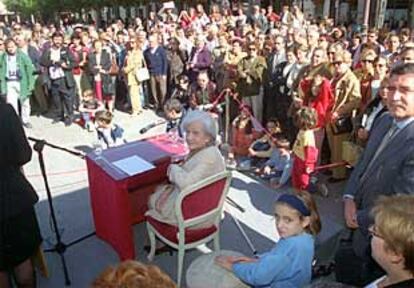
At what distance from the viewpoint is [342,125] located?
551 centimetres

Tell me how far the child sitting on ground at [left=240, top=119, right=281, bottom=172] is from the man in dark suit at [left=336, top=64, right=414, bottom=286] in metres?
3.00

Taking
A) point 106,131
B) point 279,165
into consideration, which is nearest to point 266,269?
point 279,165

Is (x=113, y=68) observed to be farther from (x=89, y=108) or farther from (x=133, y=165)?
(x=133, y=165)

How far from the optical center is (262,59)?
23.5 ft

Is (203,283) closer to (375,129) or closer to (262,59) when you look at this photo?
(375,129)

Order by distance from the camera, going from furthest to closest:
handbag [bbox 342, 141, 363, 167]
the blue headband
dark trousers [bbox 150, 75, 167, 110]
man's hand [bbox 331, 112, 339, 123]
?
dark trousers [bbox 150, 75, 167, 110], man's hand [bbox 331, 112, 339, 123], handbag [bbox 342, 141, 363, 167], the blue headband

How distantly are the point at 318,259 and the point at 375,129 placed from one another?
143 centimetres

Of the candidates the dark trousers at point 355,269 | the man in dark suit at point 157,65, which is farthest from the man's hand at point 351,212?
the man in dark suit at point 157,65

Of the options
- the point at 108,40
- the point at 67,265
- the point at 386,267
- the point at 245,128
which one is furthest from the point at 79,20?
the point at 386,267

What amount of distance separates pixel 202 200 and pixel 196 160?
0.30 metres

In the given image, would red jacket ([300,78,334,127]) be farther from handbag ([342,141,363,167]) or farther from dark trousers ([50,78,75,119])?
dark trousers ([50,78,75,119])

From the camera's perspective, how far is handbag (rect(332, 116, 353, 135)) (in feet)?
17.9

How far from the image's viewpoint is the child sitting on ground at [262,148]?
601 cm

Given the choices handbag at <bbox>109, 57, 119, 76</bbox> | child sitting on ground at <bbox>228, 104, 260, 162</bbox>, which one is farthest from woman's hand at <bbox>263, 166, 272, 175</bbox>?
handbag at <bbox>109, 57, 119, 76</bbox>
